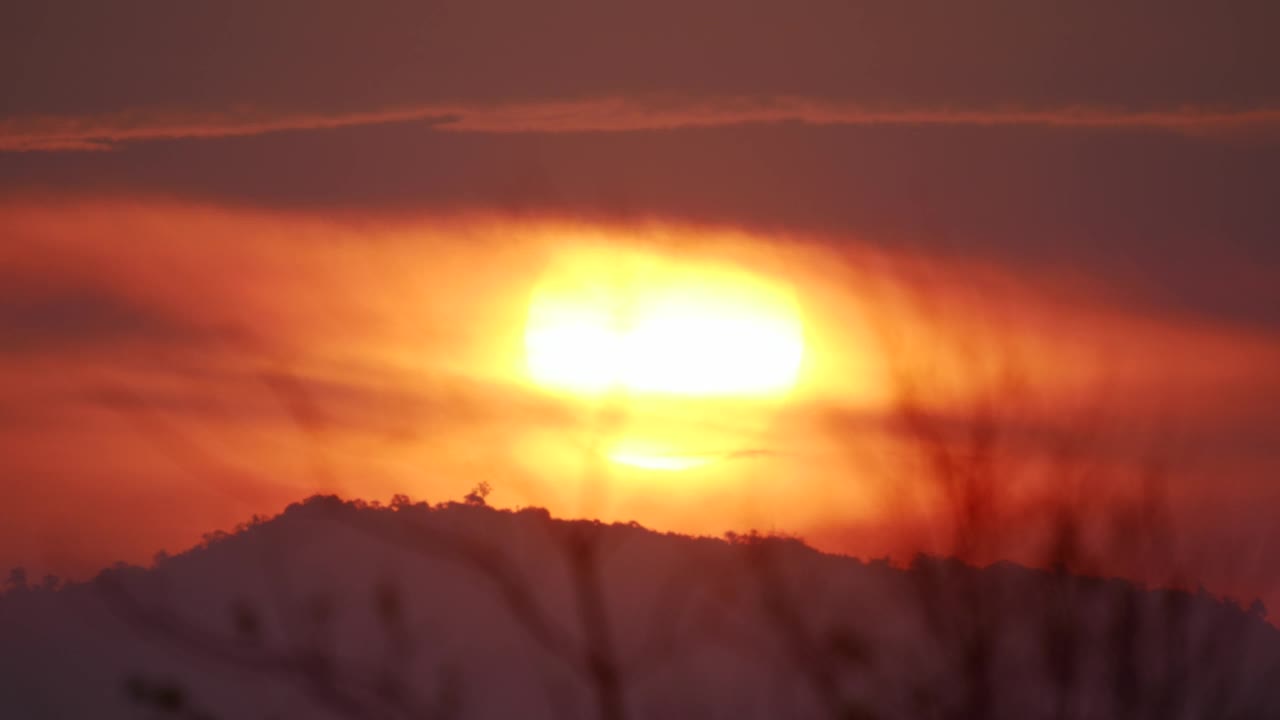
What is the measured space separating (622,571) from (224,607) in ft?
5.03

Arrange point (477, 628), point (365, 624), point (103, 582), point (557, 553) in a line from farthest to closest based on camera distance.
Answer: point (477, 628) → point (365, 624) → point (557, 553) → point (103, 582)

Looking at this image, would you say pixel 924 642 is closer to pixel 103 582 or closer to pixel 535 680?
pixel 535 680

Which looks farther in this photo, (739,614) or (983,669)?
(739,614)

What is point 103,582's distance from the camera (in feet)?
15.5

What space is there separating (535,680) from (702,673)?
70cm

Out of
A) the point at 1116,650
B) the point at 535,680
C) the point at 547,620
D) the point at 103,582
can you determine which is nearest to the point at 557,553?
the point at 547,620

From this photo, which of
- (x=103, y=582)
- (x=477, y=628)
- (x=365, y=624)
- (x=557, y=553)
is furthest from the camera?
(x=477, y=628)

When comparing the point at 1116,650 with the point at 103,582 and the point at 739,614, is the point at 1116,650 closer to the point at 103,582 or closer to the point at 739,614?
the point at 739,614

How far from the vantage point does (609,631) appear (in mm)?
4793

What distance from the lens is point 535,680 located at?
561 cm

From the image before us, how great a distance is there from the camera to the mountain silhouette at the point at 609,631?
4832 millimetres

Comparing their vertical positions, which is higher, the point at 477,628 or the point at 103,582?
the point at 477,628

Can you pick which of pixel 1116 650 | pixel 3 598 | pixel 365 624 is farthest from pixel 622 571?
pixel 3 598

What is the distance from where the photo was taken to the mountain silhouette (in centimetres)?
483
